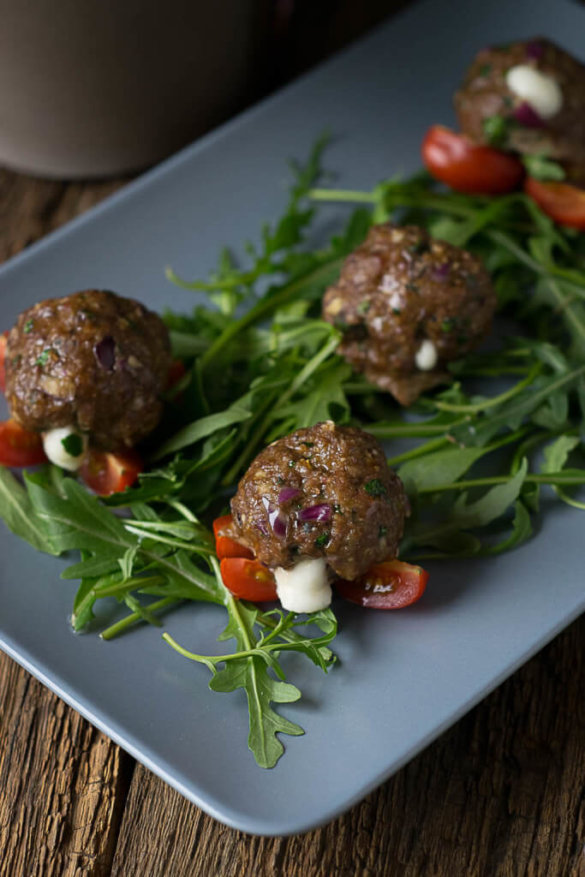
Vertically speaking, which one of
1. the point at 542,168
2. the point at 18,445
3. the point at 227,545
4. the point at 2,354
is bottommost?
the point at 542,168

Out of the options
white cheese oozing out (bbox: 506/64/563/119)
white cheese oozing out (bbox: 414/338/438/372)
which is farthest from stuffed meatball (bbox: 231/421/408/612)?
white cheese oozing out (bbox: 506/64/563/119)

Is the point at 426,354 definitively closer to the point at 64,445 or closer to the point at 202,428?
the point at 202,428

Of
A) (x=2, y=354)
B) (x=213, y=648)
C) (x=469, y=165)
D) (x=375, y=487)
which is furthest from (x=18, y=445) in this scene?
(x=469, y=165)

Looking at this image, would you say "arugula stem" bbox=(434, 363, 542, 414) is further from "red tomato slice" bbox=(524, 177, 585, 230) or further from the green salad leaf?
"red tomato slice" bbox=(524, 177, 585, 230)

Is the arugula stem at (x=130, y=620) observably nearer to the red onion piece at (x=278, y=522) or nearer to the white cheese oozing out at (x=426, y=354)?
the red onion piece at (x=278, y=522)

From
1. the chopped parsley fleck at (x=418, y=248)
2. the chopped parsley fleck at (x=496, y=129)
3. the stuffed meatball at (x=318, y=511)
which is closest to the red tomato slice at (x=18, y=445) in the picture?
the stuffed meatball at (x=318, y=511)

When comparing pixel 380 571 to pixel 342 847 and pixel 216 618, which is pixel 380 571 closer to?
pixel 216 618

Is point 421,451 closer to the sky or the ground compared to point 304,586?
closer to the ground
